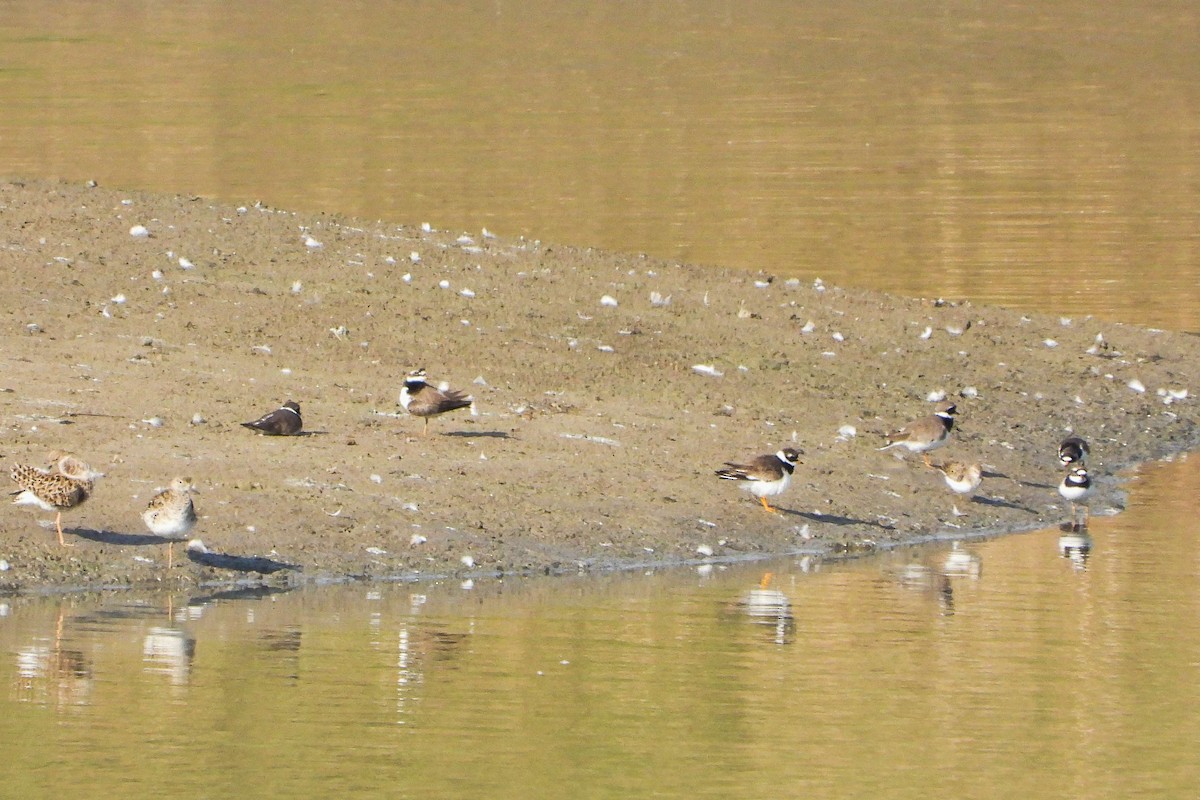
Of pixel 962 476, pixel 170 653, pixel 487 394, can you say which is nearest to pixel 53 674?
pixel 170 653

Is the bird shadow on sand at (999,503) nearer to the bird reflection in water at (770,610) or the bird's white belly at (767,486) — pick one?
the bird's white belly at (767,486)

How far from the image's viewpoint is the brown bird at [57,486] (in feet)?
46.2

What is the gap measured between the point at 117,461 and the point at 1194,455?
1001 cm

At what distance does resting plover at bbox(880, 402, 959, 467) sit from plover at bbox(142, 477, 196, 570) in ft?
21.6

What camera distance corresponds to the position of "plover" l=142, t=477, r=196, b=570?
45.4 ft

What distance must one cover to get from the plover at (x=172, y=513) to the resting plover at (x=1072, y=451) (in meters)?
8.01

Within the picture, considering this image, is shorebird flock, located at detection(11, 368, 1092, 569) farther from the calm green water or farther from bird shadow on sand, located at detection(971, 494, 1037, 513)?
the calm green water

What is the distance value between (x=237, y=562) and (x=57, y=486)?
4.21 feet

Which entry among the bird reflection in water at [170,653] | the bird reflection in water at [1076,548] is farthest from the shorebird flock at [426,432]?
the bird reflection in water at [170,653]

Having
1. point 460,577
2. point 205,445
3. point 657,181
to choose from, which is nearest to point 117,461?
point 205,445

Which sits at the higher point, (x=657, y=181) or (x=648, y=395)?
(x=657, y=181)

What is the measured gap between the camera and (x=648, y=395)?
19562mm

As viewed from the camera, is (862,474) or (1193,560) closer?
(1193,560)

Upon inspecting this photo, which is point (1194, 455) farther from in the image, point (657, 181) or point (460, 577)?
point (657, 181)
